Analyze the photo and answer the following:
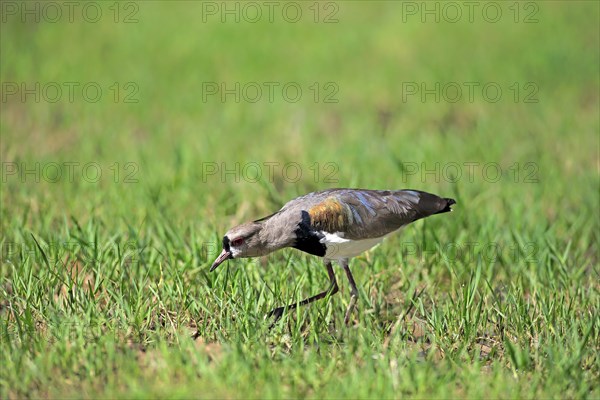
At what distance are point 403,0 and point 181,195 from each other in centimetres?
641

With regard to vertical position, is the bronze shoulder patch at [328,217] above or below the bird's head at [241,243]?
above

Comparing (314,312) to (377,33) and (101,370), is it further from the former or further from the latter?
(377,33)

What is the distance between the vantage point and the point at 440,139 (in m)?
9.59

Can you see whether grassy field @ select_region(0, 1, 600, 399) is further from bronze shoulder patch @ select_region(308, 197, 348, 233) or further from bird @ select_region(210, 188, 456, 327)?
bronze shoulder patch @ select_region(308, 197, 348, 233)

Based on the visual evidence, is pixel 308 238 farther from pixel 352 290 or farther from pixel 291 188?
pixel 291 188

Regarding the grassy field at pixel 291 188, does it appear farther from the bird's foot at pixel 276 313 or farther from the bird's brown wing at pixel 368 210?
the bird's brown wing at pixel 368 210

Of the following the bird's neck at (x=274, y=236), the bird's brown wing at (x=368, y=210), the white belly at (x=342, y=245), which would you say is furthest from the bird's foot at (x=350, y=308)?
the bird's neck at (x=274, y=236)

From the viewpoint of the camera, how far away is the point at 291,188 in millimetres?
8219

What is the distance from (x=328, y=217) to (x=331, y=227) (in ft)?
0.21

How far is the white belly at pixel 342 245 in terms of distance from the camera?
5.82 metres

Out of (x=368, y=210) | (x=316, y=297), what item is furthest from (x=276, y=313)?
(x=368, y=210)

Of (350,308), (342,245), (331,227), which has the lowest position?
(350,308)


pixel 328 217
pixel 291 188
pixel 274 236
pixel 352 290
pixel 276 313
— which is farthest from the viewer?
pixel 291 188

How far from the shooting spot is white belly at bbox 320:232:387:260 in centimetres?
582
